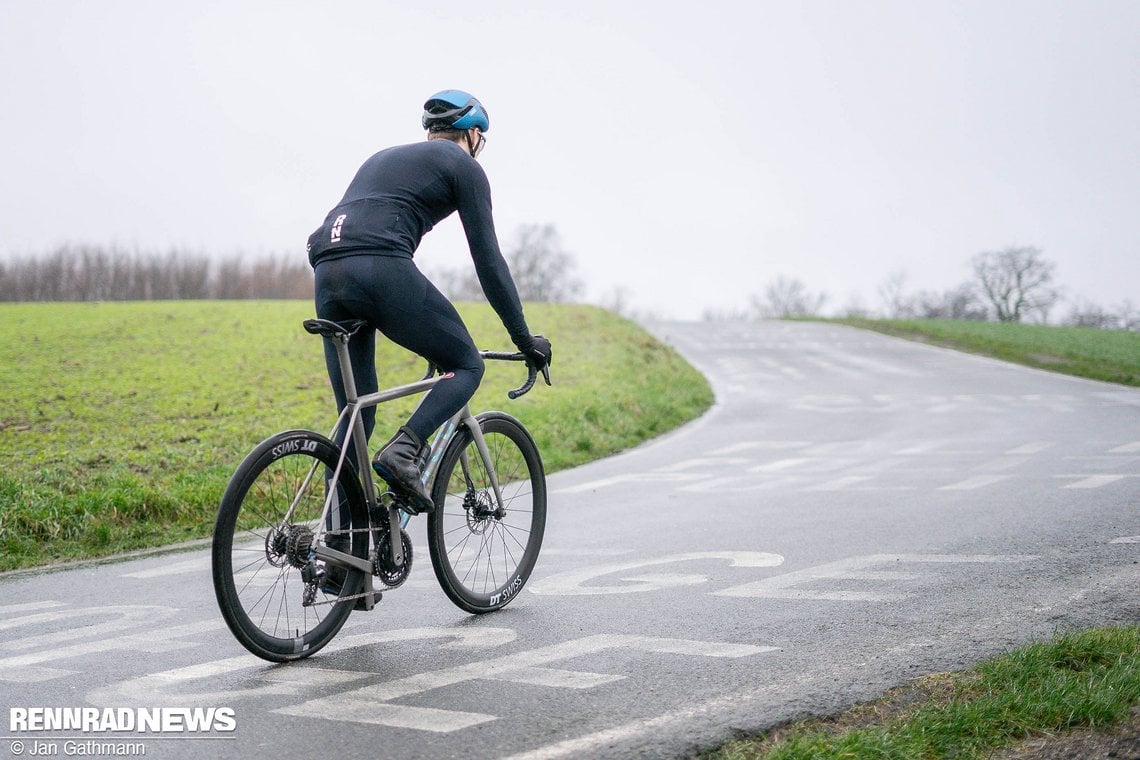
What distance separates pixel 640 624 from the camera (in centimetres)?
503

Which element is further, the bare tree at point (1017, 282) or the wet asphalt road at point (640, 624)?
the bare tree at point (1017, 282)

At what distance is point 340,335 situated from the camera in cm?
455

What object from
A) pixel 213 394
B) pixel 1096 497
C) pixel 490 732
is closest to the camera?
pixel 490 732

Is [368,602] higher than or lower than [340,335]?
lower

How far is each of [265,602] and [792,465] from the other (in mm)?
8133

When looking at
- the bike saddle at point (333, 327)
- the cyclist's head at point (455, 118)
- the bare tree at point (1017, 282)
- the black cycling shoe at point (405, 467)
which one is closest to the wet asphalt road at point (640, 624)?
the black cycling shoe at point (405, 467)

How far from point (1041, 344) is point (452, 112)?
116 ft

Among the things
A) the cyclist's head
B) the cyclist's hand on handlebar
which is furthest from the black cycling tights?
the cyclist's head

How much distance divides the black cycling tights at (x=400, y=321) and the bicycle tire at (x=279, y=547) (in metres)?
0.36

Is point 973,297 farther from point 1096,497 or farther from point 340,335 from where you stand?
point 340,335

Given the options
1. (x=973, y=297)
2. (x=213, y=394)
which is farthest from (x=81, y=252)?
(x=973, y=297)

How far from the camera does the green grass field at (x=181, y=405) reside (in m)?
8.35

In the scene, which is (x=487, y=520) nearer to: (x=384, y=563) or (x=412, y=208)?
(x=384, y=563)

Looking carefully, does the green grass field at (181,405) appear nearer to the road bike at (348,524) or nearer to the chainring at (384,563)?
the road bike at (348,524)
